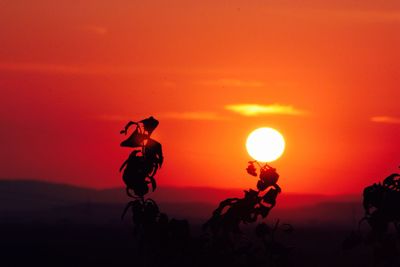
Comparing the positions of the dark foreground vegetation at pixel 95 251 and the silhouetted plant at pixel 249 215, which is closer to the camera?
the silhouetted plant at pixel 249 215

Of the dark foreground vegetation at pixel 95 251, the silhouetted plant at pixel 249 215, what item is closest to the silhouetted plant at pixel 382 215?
the silhouetted plant at pixel 249 215

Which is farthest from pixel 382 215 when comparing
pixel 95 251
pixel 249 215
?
pixel 95 251

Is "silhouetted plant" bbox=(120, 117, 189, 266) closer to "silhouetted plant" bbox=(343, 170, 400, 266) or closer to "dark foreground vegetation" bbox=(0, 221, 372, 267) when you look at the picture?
"silhouetted plant" bbox=(343, 170, 400, 266)

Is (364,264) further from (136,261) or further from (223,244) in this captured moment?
(223,244)

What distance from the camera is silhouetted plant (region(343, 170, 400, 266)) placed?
828 centimetres

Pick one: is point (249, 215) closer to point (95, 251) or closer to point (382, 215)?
point (382, 215)

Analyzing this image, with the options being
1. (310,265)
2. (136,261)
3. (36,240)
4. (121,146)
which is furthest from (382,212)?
(36,240)

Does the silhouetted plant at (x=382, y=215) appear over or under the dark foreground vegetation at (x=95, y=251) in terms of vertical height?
under

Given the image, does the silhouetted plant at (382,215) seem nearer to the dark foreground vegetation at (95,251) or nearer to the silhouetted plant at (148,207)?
the silhouetted plant at (148,207)

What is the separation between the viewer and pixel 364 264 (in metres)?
94.6

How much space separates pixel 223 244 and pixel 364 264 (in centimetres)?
8746

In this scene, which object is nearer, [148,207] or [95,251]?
[148,207]

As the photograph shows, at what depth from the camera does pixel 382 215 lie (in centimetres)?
839

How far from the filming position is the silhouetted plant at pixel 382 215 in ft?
27.2
